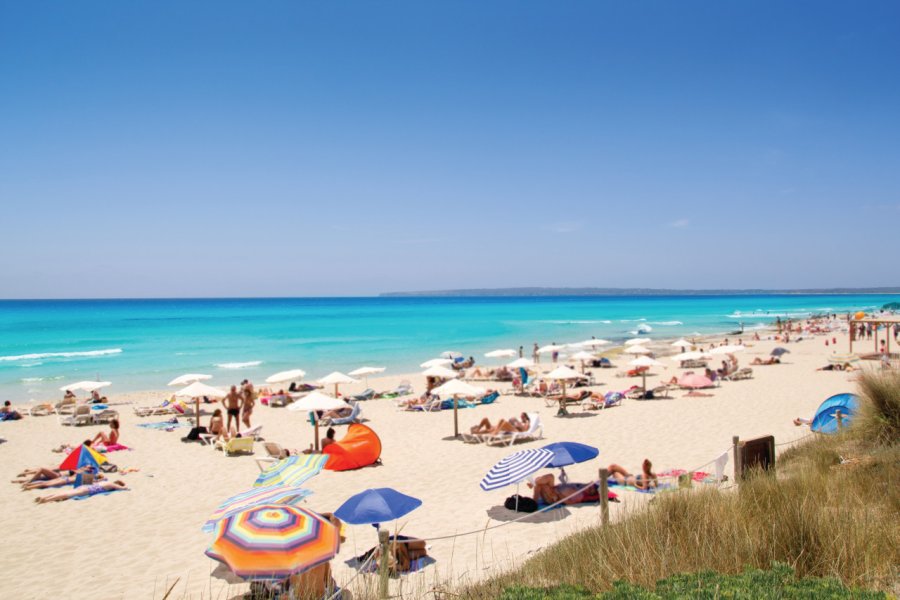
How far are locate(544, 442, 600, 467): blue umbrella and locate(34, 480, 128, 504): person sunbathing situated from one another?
7.52 m

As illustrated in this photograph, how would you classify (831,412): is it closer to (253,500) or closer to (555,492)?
(555,492)

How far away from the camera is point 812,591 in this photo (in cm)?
331

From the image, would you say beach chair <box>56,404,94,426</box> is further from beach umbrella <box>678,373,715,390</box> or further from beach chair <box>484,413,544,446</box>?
beach umbrella <box>678,373,715,390</box>

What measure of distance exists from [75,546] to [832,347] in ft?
121

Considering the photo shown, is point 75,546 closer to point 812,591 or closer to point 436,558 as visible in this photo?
point 436,558

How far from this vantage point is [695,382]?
19.9 m

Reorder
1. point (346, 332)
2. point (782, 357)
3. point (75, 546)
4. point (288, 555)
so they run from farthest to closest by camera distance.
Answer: point (346, 332), point (782, 357), point (75, 546), point (288, 555)

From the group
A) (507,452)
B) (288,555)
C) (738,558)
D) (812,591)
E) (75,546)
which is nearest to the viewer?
(812,591)

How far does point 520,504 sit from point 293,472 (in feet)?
11.0

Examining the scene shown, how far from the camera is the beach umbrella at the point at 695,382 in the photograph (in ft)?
65.0

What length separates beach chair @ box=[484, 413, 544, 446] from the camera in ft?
43.4

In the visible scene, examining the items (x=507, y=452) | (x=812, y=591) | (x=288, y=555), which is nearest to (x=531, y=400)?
(x=507, y=452)

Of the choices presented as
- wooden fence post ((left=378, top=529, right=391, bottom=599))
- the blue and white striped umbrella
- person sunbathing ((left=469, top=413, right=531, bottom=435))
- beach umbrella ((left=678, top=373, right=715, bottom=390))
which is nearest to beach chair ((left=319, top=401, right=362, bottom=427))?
person sunbathing ((left=469, top=413, right=531, bottom=435))

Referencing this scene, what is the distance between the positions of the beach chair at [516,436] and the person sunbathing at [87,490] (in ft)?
23.6
